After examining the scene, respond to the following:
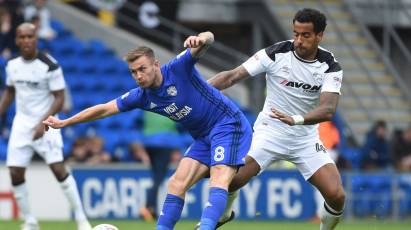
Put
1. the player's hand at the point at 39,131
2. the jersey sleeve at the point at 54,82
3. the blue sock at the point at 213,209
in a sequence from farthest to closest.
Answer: the jersey sleeve at the point at 54,82 → the player's hand at the point at 39,131 → the blue sock at the point at 213,209

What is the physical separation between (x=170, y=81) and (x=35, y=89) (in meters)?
3.73

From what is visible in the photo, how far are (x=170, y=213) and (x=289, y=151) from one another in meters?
1.64

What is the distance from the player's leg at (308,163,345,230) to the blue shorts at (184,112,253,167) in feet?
2.98

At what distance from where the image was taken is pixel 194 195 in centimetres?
1788

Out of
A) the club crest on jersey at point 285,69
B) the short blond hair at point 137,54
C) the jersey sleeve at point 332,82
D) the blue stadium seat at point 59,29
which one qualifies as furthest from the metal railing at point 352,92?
the short blond hair at point 137,54

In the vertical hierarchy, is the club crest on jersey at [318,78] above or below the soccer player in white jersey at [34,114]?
above

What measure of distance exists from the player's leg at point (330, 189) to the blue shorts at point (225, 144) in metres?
0.91

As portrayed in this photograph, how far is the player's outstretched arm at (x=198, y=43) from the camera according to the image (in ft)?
30.7

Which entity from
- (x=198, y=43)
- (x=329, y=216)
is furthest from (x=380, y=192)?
(x=198, y=43)

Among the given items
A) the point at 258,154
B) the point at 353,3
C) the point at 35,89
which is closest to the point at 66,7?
the point at 353,3

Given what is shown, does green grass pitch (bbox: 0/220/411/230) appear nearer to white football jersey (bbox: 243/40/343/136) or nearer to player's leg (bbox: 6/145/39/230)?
player's leg (bbox: 6/145/39/230)

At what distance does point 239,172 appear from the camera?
10648 millimetres

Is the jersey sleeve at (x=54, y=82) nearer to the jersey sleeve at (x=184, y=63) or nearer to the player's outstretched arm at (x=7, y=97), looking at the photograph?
the player's outstretched arm at (x=7, y=97)

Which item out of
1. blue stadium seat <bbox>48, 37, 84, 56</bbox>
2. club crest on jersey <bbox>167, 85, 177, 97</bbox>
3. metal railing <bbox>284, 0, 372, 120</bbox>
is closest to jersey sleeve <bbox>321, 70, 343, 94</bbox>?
club crest on jersey <bbox>167, 85, 177, 97</bbox>
